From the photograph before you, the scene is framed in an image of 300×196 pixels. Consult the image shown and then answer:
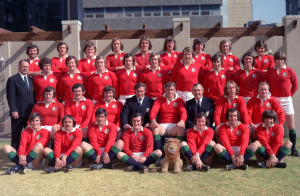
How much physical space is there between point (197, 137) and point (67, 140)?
6.88 feet

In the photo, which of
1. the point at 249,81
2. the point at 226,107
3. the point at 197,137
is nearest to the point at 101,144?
the point at 197,137

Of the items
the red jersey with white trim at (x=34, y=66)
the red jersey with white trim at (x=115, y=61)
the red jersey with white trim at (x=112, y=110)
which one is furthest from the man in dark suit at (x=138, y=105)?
the red jersey with white trim at (x=34, y=66)

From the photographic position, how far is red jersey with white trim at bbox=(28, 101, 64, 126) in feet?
19.3

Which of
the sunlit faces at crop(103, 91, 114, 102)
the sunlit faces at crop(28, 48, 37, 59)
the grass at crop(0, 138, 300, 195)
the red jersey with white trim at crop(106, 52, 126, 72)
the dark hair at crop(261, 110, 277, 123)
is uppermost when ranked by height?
the sunlit faces at crop(28, 48, 37, 59)

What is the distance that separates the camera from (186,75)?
248 inches

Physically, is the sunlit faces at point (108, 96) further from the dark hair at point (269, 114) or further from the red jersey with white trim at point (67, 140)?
the dark hair at point (269, 114)

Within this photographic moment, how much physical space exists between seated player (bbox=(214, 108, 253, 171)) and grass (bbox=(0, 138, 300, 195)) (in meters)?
0.18

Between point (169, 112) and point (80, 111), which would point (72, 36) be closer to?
point (80, 111)

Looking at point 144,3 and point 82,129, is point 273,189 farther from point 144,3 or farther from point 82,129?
point 144,3

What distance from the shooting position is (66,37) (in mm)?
8758

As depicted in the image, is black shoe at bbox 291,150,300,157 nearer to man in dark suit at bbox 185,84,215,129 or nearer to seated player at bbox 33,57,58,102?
man in dark suit at bbox 185,84,215,129

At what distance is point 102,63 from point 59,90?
99cm

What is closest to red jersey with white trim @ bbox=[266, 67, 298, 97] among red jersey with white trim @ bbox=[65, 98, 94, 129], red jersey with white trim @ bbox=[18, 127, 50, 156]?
red jersey with white trim @ bbox=[65, 98, 94, 129]

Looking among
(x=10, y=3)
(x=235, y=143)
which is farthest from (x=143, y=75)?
(x=10, y=3)
